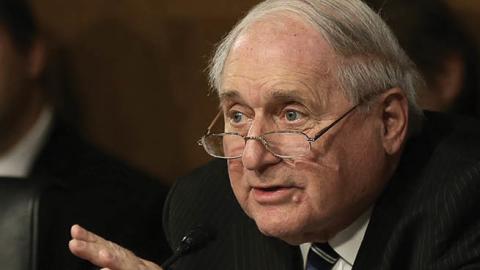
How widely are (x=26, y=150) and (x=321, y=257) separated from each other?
140cm

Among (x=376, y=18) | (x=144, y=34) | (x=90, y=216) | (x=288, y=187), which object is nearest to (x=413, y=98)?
(x=376, y=18)

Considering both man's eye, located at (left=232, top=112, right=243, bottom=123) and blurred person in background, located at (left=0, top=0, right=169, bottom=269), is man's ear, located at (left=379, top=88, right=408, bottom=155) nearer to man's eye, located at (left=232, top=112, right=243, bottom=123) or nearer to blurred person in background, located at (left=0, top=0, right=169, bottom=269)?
man's eye, located at (left=232, top=112, right=243, bottom=123)

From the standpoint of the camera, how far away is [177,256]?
2.01 metres

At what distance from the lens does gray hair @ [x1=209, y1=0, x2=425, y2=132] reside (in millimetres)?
1938

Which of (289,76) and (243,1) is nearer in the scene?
(289,76)

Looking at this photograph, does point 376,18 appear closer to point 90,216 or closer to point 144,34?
point 90,216

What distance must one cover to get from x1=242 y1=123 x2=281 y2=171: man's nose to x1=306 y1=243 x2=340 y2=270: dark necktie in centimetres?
25

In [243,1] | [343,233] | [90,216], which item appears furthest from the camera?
[243,1]

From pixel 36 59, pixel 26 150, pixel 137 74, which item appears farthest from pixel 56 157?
Result: pixel 137 74

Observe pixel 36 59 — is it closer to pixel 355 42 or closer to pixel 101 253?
pixel 101 253

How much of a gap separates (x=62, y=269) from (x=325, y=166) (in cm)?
62

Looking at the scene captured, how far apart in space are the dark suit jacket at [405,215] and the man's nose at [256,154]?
0.25 metres

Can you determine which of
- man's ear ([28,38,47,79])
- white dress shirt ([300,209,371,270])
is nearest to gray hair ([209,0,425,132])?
white dress shirt ([300,209,371,270])

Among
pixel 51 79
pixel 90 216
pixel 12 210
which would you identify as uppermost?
pixel 12 210
